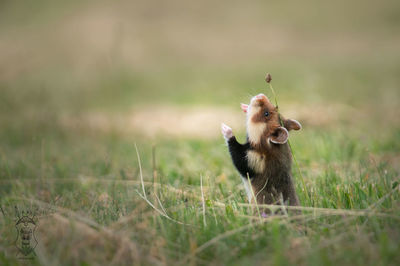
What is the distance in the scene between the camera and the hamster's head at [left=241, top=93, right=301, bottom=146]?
338 cm

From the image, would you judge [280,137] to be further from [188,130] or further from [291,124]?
[188,130]

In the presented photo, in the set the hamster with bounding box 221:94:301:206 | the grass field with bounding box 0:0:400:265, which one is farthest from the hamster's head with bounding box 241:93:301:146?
the grass field with bounding box 0:0:400:265

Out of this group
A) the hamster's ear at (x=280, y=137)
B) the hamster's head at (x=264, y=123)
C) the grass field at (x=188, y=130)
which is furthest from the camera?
the hamster's head at (x=264, y=123)

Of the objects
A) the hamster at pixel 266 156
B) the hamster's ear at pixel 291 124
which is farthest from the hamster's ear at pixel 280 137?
the hamster's ear at pixel 291 124

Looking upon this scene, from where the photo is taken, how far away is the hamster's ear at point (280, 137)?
125 inches

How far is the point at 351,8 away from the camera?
22469mm

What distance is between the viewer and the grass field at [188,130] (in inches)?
93.9

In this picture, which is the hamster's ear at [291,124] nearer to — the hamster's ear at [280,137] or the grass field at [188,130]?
the hamster's ear at [280,137]

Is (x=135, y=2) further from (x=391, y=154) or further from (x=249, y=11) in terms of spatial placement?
(x=391, y=154)

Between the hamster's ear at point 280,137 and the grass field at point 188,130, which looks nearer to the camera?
the grass field at point 188,130

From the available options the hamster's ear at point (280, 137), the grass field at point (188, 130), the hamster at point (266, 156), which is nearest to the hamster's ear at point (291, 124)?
the hamster at point (266, 156)

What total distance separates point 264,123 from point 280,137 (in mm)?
322

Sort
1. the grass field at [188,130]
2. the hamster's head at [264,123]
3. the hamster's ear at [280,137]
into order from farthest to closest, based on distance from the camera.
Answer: the hamster's head at [264,123] < the hamster's ear at [280,137] < the grass field at [188,130]

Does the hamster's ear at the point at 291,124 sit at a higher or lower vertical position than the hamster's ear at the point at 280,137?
higher
